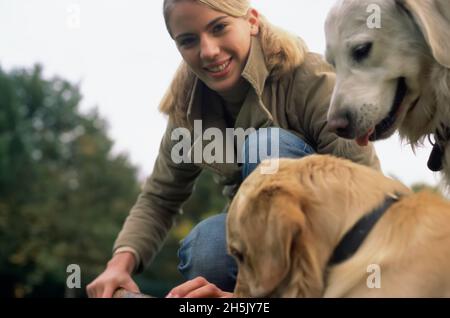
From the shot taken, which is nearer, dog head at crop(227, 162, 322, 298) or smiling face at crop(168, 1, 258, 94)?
dog head at crop(227, 162, 322, 298)

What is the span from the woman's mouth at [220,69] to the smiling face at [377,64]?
559 mm

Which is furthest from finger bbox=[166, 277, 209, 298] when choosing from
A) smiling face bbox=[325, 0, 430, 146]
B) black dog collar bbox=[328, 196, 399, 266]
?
smiling face bbox=[325, 0, 430, 146]

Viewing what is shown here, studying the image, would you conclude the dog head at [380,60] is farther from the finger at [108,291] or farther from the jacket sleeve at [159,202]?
the finger at [108,291]

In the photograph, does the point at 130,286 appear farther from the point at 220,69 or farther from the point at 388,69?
the point at 388,69

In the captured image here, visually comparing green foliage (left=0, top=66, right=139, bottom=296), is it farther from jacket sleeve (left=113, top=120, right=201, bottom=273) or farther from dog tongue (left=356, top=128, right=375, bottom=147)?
dog tongue (left=356, top=128, right=375, bottom=147)

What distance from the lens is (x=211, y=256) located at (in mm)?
3506

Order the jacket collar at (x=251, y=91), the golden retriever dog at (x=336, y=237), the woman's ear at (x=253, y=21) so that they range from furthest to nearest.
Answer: the woman's ear at (x=253, y=21), the jacket collar at (x=251, y=91), the golden retriever dog at (x=336, y=237)

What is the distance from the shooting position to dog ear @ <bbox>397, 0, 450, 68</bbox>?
332 cm

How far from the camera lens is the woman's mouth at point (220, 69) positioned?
3691 mm

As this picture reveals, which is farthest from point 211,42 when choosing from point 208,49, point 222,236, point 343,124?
point 222,236

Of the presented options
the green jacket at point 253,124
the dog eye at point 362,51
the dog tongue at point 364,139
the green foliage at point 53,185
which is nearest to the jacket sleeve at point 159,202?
the green jacket at point 253,124

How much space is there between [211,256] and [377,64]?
3.98 ft

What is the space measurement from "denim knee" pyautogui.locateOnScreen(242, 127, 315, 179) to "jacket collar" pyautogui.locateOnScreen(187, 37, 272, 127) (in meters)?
0.33
